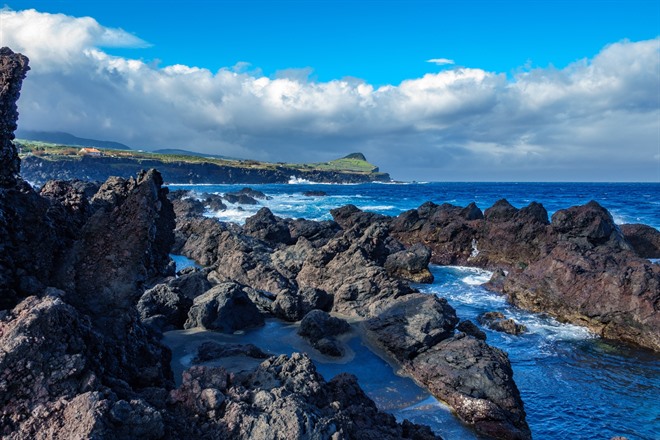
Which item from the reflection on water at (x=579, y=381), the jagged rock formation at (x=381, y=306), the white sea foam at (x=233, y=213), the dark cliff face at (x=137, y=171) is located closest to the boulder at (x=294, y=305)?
the jagged rock formation at (x=381, y=306)

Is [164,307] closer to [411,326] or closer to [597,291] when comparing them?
[411,326]

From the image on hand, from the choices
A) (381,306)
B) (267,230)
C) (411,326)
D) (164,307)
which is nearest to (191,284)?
(164,307)

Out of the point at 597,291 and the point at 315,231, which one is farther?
the point at 315,231

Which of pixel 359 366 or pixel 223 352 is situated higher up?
pixel 223 352

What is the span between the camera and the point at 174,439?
5352mm

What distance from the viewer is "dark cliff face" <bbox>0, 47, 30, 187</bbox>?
767 centimetres

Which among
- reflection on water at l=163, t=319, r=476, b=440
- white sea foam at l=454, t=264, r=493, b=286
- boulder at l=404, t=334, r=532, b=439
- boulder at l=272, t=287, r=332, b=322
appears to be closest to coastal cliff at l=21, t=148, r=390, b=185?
white sea foam at l=454, t=264, r=493, b=286

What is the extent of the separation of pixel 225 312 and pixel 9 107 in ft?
26.3

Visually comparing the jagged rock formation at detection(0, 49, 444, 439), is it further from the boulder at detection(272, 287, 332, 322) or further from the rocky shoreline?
the boulder at detection(272, 287, 332, 322)

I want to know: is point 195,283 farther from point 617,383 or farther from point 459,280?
point 459,280

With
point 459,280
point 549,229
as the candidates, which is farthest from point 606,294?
point 549,229

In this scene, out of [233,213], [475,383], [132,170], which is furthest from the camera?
[132,170]

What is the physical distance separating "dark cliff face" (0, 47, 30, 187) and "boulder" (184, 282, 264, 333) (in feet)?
22.6

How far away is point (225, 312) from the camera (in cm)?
1389
